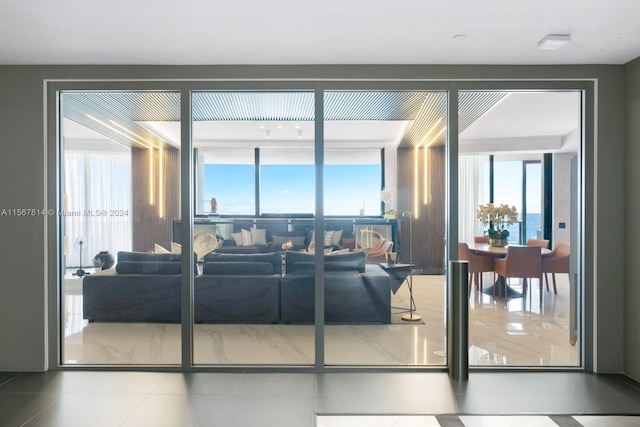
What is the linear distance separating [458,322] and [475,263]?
1.91 feet

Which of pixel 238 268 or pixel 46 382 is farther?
pixel 238 268

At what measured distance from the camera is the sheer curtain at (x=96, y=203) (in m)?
3.82

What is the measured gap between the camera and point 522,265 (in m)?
3.84

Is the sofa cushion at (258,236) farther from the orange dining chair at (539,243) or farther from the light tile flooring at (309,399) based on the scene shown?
the orange dining chair at (539,243)

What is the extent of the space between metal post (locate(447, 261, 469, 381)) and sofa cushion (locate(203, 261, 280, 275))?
62.1 inches

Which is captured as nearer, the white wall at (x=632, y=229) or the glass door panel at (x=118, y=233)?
the white wall at (x=632, y=229)

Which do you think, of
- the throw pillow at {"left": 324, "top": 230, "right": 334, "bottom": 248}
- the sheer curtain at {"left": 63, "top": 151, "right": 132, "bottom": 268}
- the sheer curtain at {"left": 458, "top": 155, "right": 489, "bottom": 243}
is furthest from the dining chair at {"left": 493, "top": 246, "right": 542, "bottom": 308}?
the sheer curtain at {"left": 63, "top": 151, "right": 132, "bottom": 268}

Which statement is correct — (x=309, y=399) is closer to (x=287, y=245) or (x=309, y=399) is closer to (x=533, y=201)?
(x=287, y=245)

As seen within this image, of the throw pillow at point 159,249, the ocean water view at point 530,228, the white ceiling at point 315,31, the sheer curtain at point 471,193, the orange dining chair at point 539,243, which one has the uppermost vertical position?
the white ceiling at point 315,31

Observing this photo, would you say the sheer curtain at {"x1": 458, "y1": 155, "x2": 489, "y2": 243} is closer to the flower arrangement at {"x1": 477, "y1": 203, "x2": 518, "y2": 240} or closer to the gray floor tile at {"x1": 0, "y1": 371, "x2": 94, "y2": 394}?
the flower arrangement at {"x1": 477, "y1": 203, "x2": 518, "y2": 240}

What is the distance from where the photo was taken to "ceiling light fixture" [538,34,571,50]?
3066 millimetres

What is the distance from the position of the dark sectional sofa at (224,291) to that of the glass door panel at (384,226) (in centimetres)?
1

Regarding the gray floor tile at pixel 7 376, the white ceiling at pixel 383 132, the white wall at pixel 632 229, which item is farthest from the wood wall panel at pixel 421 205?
the gray floor tile at pixel 7 376

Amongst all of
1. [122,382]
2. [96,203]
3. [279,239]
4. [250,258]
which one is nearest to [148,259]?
[96,203]
